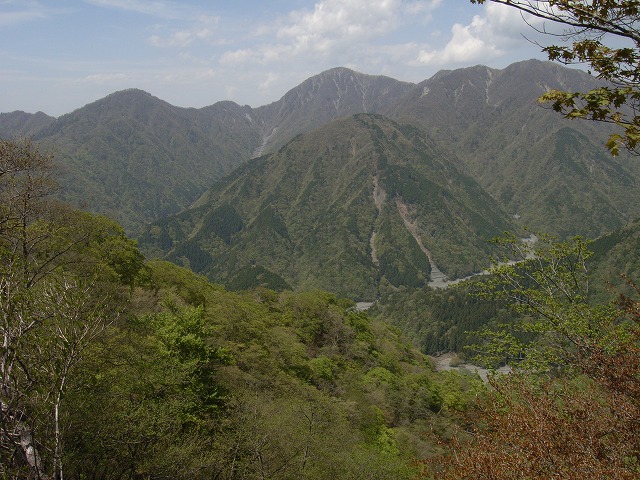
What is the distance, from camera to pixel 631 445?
29.9 feet

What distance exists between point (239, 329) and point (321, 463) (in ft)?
50.4

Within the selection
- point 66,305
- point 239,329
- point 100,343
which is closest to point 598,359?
point 66,305

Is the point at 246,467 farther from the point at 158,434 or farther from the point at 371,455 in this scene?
the point at 371,455

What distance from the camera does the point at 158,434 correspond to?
17.8 m

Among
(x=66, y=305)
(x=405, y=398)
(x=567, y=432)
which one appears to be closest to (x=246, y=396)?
(x=66, y=305)

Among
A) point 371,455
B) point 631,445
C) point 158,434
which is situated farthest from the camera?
point 371,455

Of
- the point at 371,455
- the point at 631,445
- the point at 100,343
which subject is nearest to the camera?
the point at 631,445

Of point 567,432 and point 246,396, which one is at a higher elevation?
point 567,432

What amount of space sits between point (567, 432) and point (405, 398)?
53217 millimetres

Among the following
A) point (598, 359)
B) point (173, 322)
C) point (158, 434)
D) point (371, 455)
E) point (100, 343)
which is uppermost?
point (598, 359)

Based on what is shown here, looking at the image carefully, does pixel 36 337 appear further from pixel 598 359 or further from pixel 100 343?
pixel 598 359

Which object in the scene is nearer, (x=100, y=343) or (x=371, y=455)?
(x=100, y=343)

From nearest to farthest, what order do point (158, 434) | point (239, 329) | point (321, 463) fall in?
point (158, 434)
point (321, 463)
point (239, 329)

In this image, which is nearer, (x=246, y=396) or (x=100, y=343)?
(x=100, y=343)
